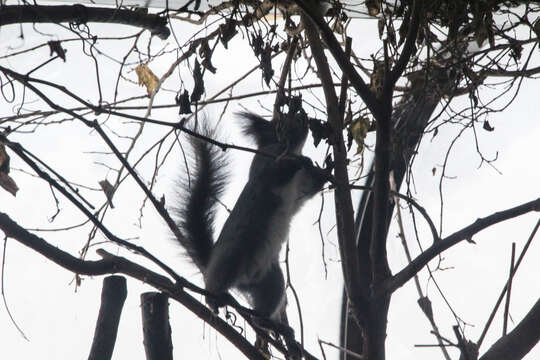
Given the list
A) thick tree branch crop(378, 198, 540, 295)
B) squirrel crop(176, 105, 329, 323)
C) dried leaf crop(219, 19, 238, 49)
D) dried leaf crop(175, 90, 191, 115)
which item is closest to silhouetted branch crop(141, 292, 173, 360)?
dried leaf crop(175, 90, 191, 115)

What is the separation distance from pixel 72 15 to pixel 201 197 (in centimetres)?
98

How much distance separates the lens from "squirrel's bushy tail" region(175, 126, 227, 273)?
7.22 feet

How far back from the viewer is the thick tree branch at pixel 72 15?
1.37 m

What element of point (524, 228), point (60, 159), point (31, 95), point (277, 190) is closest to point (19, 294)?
point (60, 159)

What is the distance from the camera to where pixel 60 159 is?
1.83 m

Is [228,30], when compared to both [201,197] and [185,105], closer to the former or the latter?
[185,105]

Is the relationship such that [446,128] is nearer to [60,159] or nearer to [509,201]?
[509,201]

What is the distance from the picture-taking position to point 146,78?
1757 mm

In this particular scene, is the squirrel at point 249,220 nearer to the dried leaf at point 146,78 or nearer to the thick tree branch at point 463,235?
the dried leaf at point 146,78

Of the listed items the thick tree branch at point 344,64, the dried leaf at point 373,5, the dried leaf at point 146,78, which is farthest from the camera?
the dried leaf at point 146,78

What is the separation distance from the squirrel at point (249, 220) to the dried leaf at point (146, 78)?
395mm

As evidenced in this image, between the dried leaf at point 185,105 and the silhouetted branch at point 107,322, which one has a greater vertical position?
the dried leaf at point 185,105

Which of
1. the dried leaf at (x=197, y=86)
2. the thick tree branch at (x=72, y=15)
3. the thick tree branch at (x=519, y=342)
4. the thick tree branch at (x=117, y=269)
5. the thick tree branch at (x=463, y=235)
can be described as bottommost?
the thick tree branch at (x=519, y=342)

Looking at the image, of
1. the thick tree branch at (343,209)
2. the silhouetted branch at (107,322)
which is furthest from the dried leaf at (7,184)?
the thick tree branch at (343,209)
